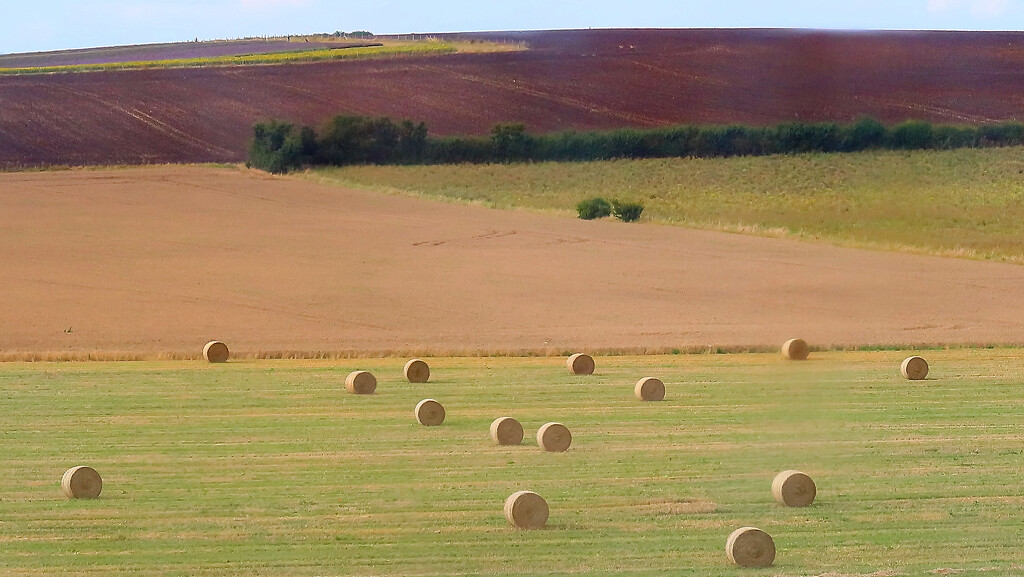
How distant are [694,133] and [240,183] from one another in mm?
24472

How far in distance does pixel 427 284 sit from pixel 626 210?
11.4 meters

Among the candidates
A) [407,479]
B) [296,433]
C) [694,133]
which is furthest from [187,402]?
[694,133]

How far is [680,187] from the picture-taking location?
36125 millimetres

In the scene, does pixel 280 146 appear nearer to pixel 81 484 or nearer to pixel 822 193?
pixel 822 193

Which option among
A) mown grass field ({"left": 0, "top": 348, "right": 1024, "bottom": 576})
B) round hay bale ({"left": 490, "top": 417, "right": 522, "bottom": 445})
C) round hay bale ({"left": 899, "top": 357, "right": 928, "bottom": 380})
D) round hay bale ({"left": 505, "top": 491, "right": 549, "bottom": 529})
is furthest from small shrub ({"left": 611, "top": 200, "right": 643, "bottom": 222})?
round hay bale ({"left": 505, "top": 491, "right": 549, "bottom": 529})

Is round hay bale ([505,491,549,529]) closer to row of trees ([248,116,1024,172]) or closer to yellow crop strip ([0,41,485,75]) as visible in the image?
row of trees ([248,116,1024,172])

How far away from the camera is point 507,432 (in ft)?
40.4

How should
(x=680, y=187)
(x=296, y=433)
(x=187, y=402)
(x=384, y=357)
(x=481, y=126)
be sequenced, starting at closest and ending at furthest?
(x=296, y=433) < (x=187, y=402) < (x=384, y=357) < (x=680, y=187) < (x=481, y=126)

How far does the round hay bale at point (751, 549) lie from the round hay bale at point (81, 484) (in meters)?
5.00

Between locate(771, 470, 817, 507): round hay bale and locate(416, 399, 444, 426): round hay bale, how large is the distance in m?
5.05

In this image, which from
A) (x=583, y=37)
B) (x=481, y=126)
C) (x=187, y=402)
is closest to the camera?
(x=187, y=402)

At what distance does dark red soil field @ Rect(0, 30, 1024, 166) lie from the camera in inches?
693

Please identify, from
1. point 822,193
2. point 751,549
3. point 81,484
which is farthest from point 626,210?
point 751,549

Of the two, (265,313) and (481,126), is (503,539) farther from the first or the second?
(481,126)
